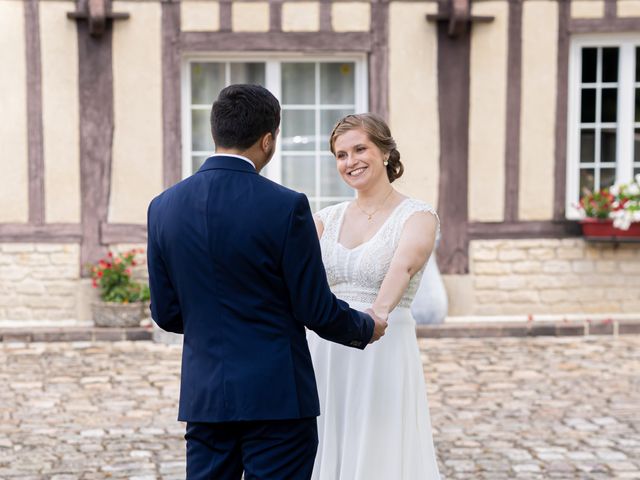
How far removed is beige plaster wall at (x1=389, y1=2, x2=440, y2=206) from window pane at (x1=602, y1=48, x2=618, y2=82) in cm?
158

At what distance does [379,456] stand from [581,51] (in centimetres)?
→ 658

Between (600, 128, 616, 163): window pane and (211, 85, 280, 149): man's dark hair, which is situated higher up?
(600, 128, 616, 163): window pane

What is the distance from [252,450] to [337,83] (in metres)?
6.84

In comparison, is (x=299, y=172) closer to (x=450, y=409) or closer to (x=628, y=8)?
(x=628, y=8)

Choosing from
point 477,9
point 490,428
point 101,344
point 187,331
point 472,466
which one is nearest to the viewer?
point 187,331

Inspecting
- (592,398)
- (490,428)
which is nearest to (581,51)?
(592,398)

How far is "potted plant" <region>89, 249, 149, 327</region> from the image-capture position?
8234mm

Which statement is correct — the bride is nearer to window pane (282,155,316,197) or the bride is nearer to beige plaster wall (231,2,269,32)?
beige plaster wall (231,2,269,32)

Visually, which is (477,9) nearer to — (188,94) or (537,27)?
(537,27)

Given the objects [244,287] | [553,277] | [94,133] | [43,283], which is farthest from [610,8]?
[244,287]

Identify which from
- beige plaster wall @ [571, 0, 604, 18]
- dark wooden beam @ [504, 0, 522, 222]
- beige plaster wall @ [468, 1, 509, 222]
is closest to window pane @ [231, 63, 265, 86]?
beige plaster wall @ [468, 1, 509, 222]

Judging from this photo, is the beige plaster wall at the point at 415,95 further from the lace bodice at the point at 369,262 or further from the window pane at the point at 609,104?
the lace bodice at the point at 369,262

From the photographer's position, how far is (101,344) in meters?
8.02

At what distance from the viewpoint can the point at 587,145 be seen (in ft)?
29.4
